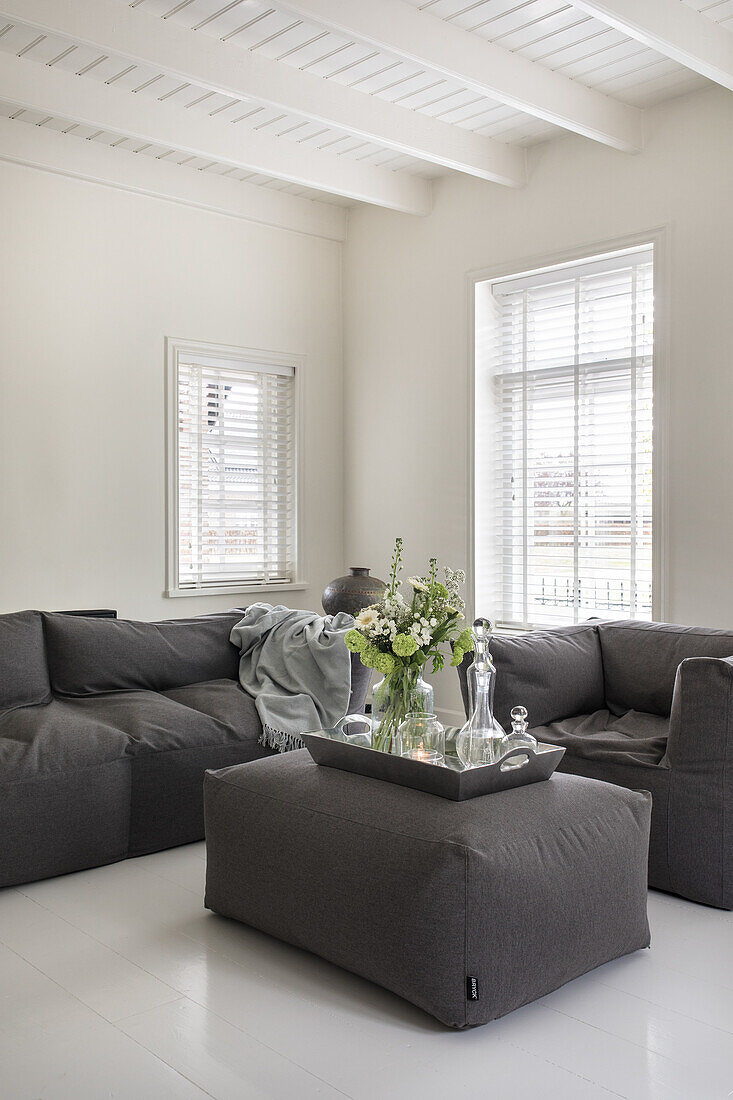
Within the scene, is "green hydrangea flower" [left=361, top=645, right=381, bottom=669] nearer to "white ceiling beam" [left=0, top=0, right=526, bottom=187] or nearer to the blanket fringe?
the blanket fringe

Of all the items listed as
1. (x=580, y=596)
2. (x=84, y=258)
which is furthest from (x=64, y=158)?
(x=580, y=596)

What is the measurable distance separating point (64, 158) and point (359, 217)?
6.10 feet

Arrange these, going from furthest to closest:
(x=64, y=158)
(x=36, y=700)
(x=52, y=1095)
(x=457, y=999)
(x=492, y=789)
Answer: (x=64, y=158) < (x=36, y=700) < (x=492, y=789) < (x=457, y=999) < (x=52, y=1095)

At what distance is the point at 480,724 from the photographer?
2.62 metres

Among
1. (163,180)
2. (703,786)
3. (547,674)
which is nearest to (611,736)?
(547,674)

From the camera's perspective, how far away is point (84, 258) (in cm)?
502

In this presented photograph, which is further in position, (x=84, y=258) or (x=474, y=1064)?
(x=84, y=258)

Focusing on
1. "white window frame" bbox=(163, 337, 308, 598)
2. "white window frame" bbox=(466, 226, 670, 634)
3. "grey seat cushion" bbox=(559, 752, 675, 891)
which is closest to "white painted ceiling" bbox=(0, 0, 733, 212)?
"white window frame" bbox=(466, 226, 670, 634)

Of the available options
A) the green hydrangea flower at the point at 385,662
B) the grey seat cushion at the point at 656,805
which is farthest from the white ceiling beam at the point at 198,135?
the grey seat cushion at the point at 656,805

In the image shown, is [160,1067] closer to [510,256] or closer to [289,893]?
[289,893]

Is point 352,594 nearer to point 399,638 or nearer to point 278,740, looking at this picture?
point 278,740

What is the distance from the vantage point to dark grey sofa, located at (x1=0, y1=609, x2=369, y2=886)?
123 inches

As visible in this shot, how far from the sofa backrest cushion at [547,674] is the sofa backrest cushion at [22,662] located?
1.60 m

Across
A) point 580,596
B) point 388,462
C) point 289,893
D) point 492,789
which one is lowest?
point 289,893
